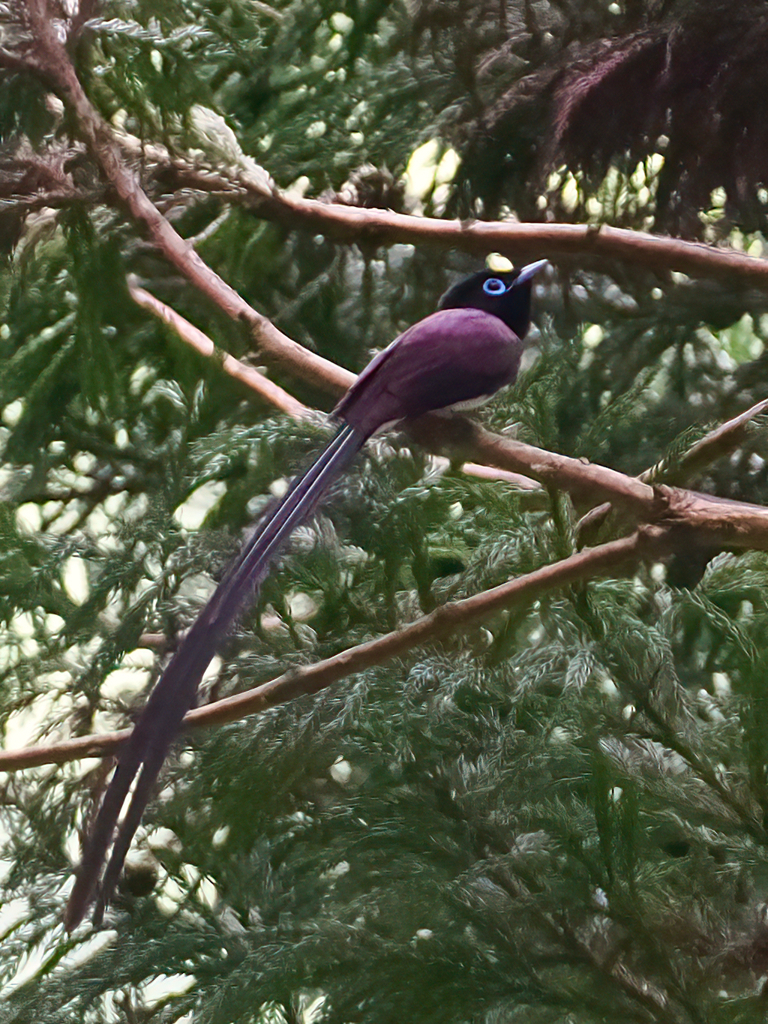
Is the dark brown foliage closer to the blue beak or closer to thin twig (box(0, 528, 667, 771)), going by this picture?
the blue beak

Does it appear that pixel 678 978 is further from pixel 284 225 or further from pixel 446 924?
pixel 284 225

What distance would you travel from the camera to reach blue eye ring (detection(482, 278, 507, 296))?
0.81m

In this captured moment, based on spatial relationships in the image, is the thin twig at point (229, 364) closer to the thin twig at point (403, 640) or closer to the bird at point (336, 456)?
the bird at point (336, 456)

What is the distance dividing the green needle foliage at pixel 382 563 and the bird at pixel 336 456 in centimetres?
2

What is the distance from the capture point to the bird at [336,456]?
0.48 meters

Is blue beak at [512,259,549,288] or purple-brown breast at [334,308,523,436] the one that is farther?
blue beak at [512,259,549,288]

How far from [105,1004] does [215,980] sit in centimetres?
10

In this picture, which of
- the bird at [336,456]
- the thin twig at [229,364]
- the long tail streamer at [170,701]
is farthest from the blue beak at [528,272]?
the long tail streamer at [170,701]

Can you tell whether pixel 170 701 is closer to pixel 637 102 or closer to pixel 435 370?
pixel 435 370

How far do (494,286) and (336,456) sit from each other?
12.3 inches

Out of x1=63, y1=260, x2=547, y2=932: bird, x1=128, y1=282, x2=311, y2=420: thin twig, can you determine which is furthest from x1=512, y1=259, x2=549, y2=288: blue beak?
x1=128, y1=282, x2=311, y2=420: thin twig

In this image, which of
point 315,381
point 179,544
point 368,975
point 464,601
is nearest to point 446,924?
point 368,975

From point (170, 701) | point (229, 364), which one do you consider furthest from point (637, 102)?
point (170, 701)

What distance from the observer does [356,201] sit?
922 millimetres
